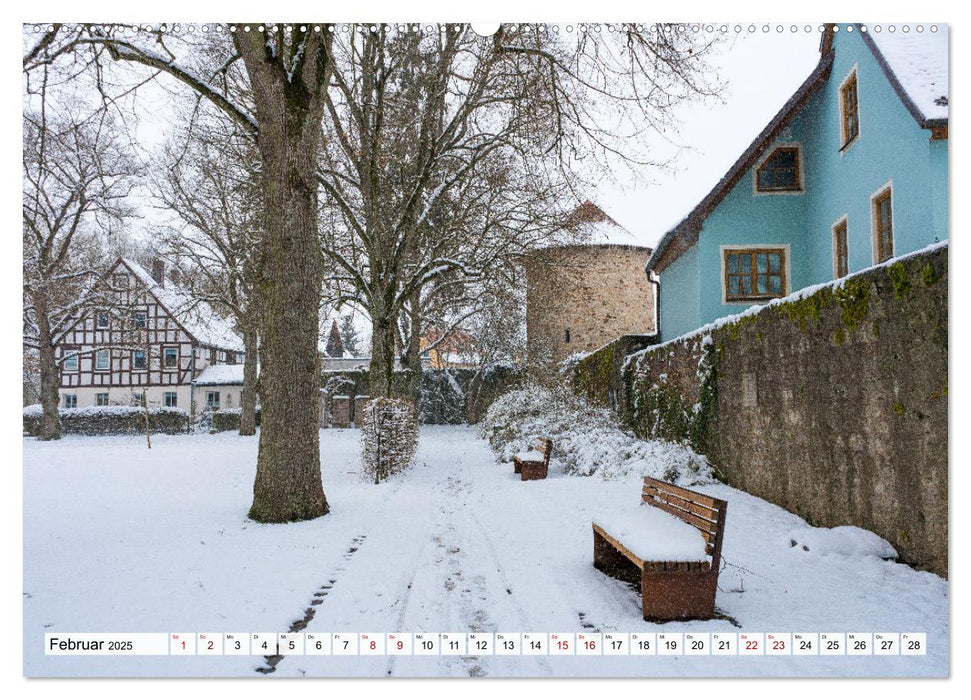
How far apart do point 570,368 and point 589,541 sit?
13.0m

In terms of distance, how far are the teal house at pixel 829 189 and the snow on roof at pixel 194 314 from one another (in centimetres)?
754

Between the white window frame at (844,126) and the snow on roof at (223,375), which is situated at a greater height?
the white window frame at (844,126)

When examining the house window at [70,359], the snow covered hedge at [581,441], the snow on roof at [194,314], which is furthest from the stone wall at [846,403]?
the snow on roof at [194,314]

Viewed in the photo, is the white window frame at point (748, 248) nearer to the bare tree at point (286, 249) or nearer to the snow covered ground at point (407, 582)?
the snow covered ground at point (407, 582)

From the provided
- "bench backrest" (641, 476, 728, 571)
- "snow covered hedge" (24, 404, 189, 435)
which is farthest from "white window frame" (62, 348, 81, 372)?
"bench backrest" (641, 476, 728, 571)

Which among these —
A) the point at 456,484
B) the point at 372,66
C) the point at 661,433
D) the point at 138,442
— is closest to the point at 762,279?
the point at 661,433

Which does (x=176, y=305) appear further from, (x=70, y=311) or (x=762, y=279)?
(x=762, y=279)

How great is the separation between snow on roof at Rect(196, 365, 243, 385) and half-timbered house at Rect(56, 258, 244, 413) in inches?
64.4

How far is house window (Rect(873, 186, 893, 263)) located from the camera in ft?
22.5

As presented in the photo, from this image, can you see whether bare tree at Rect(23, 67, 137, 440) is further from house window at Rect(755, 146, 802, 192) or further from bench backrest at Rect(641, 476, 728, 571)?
house window at Rect(755, 146, 802, 192)

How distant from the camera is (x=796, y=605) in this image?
3.58 metres

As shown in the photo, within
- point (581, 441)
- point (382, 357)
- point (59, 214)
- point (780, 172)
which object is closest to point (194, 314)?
point (382, 357)

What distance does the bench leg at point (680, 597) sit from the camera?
11.2 feet

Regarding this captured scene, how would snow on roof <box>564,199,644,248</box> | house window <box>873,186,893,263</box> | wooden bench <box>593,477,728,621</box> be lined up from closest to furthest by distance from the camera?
wooden bench <box>593,477,728,621</box>, house window <box>873,186,893,263</box>, snow on roof <box>564,199,644,248</box>
